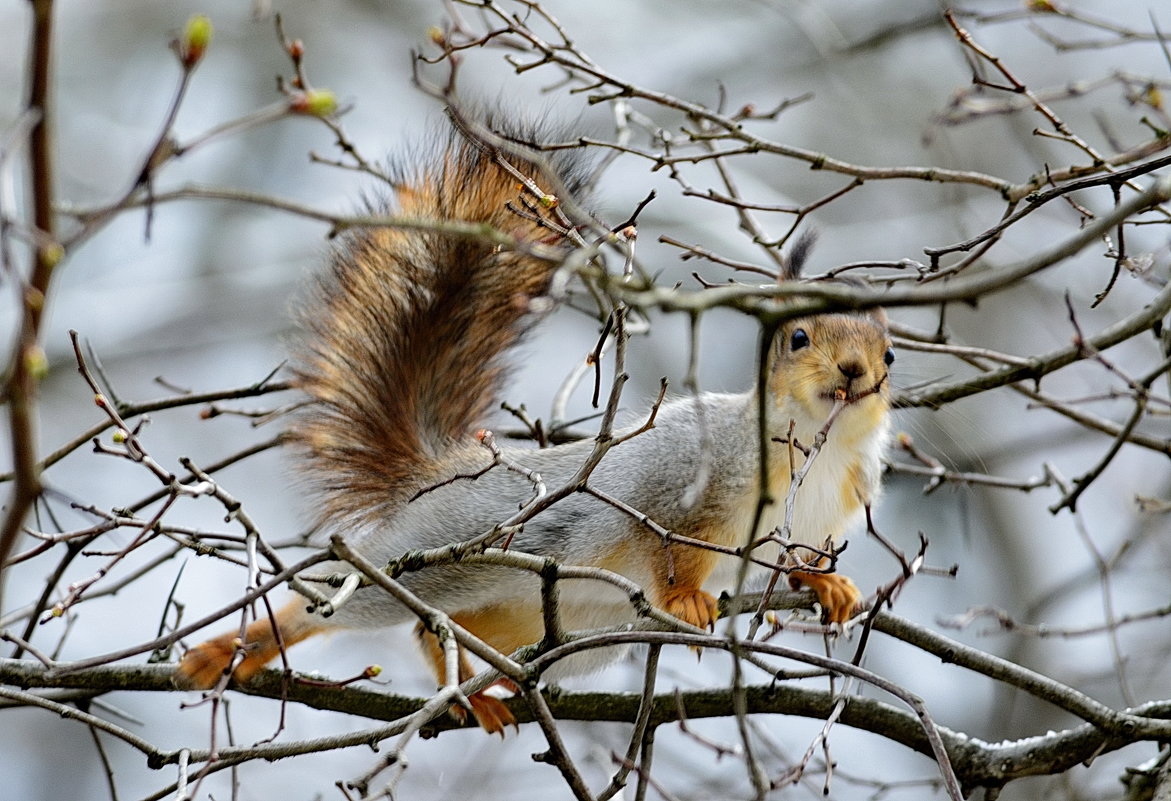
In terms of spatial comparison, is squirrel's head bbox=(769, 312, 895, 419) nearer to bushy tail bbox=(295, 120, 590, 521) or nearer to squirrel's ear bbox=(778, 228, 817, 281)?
squirrel's ear bbox=(778, 228, 817, 281)

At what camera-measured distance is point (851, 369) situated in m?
2.59

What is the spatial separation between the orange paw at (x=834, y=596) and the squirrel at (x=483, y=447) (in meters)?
0.18

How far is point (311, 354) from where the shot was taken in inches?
115

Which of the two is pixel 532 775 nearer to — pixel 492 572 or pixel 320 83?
pixel 492 572

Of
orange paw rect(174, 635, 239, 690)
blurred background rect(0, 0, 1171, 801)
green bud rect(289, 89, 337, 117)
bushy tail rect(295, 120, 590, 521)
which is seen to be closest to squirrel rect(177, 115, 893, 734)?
bushy tail rect(295, 120, 590, 521)

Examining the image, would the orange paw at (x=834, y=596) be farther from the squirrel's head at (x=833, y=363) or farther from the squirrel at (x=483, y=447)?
the squirrel's head at (x=833, y=363)

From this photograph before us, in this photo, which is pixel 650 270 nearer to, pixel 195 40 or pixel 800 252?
pixel 800 252

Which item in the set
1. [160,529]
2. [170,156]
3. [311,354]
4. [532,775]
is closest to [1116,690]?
[532,775]

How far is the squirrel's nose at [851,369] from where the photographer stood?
258cm

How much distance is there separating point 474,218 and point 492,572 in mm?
751

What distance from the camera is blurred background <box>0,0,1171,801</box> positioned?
19.4 feet

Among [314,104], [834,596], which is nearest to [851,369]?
[834,596]

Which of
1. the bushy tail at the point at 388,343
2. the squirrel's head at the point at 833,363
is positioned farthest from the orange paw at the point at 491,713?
the squirrel's head at the point at 833,363

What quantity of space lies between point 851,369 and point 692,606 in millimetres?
567
